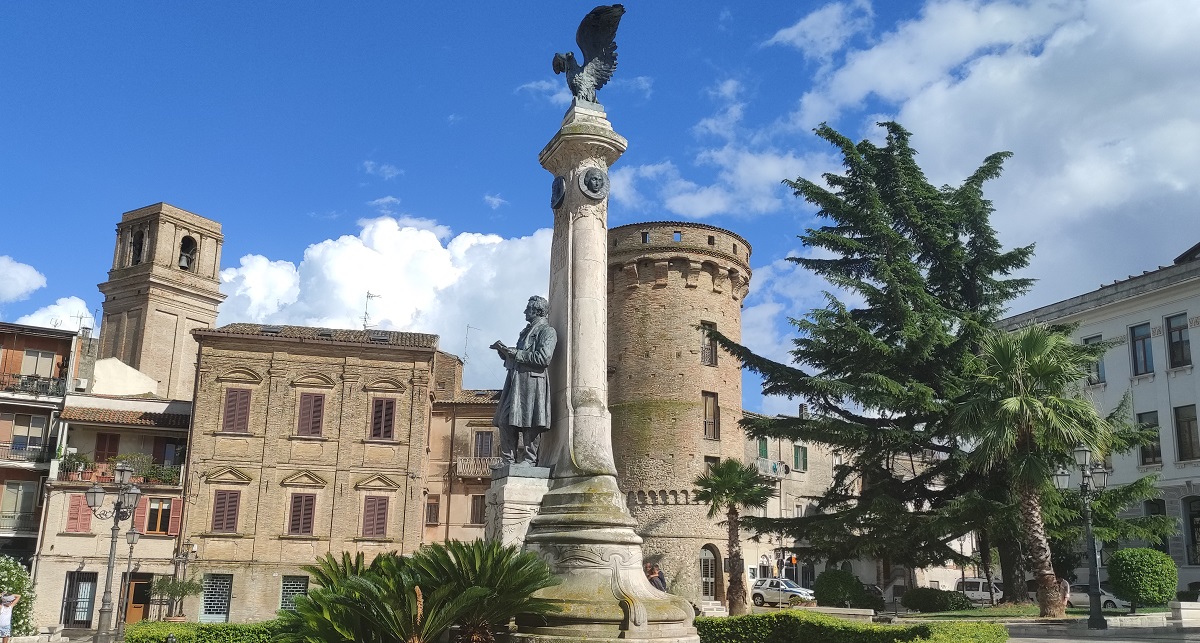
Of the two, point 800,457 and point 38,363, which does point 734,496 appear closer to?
point 800,457

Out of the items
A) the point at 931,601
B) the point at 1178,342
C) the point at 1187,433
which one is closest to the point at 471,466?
the point at 931,601

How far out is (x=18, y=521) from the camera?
36875mm

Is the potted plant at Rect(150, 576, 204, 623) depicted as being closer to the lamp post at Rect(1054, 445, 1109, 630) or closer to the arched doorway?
the arched doorway

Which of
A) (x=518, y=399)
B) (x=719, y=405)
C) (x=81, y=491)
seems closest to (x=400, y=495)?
(x=81, y=491)

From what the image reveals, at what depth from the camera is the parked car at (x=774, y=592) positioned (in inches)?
1614

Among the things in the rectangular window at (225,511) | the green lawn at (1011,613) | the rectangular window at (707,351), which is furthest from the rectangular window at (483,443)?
the green lawn at (1011,613)

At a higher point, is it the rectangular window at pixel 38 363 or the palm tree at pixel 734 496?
the rectangular window at pixel 38 363

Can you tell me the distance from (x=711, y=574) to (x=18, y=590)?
27.5 m

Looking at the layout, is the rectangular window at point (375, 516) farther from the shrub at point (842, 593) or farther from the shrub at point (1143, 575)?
the shrub at point (1143, 575)

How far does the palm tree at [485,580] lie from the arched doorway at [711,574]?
35386 millimetres

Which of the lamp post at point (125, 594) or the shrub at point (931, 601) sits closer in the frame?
the lamp post at point (125, 594)

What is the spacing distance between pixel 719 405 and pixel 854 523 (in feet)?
61.4

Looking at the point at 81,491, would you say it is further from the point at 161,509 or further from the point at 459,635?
the point at 459,635

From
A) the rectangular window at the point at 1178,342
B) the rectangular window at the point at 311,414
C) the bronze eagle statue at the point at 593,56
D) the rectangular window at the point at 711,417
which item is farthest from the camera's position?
the rectangular window at the point at 711,417
